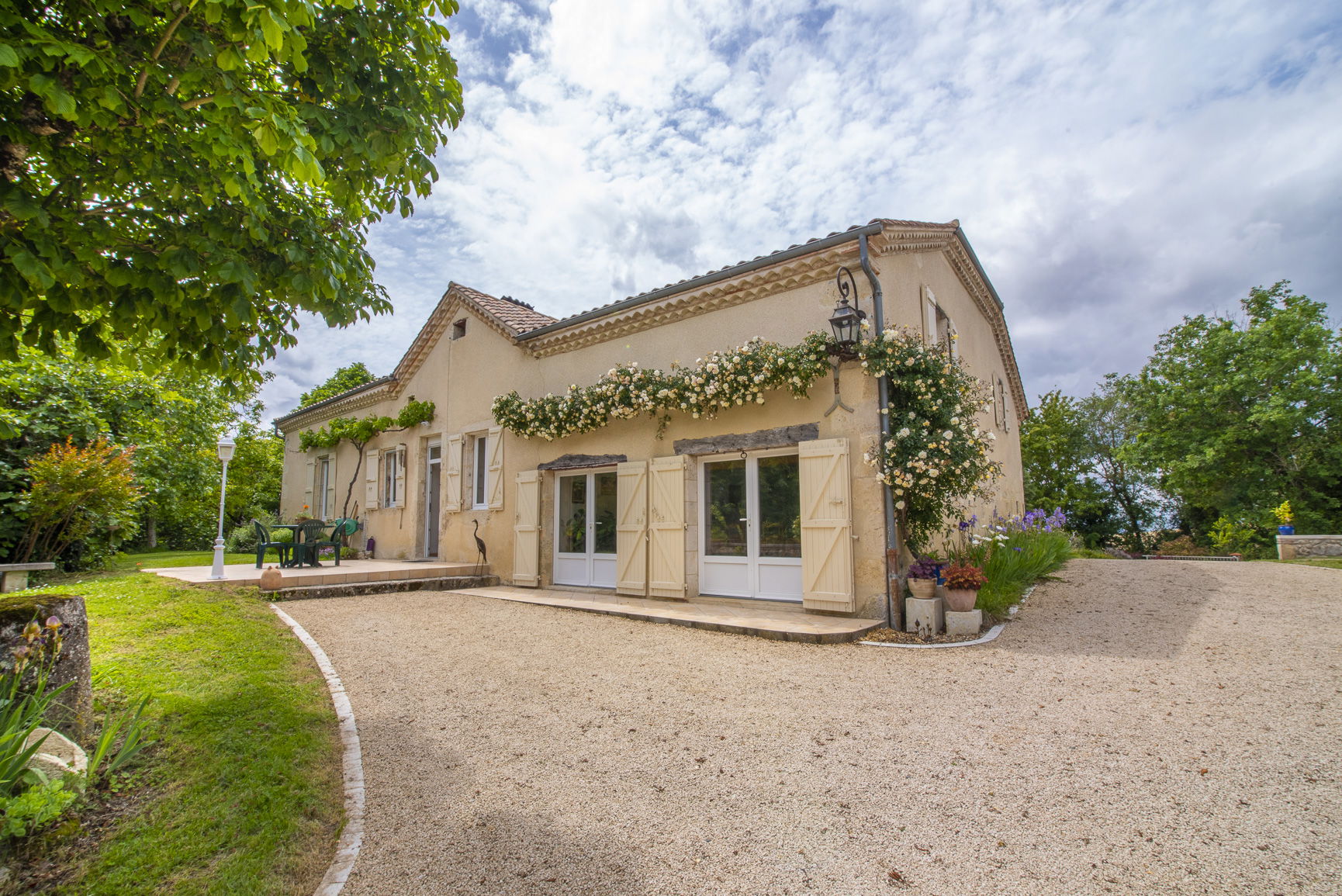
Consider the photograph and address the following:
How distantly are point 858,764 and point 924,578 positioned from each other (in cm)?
337

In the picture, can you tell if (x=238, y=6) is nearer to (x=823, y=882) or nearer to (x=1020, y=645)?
(x=823, y=882)

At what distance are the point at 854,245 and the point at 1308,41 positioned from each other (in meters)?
4.34

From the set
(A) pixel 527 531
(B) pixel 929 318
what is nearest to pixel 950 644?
(B) pixel 929 318

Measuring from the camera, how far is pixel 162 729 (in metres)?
3.25

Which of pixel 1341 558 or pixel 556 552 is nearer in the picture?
pixel 556 552

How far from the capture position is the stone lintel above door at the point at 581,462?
9.08m

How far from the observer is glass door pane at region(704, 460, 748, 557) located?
25.8 ft

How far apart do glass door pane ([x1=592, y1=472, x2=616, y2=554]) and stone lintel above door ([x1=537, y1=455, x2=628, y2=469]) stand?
0.27 metres

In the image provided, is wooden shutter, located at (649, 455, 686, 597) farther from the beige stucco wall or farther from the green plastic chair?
the green plastic chair

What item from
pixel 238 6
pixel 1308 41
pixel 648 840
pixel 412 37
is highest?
pixel 1308 41

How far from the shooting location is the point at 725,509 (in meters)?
8.03

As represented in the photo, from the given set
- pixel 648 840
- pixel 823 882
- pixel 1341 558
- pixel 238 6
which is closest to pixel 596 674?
pixel 648 840

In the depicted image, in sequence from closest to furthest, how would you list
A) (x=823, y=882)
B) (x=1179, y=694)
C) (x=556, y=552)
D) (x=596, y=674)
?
A: (x=823, y=882)
(x=1179, y=694)
(x=596, y=674)
(x=556, y=552)

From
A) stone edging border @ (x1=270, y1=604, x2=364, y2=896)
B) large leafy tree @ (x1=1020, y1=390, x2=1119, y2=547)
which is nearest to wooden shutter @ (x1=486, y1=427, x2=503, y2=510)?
stone edging border @ (x1=270, y1=604, x2=364, y2=896)
